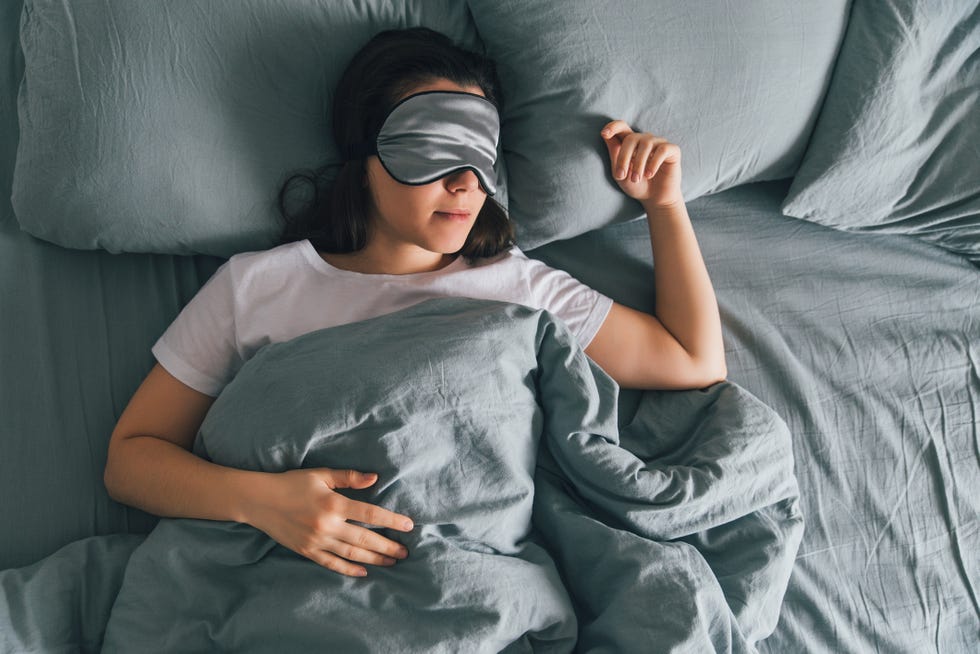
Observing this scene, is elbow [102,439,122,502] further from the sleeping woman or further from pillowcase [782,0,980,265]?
pillowcase [782,0,980,265]

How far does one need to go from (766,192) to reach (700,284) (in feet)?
0.84

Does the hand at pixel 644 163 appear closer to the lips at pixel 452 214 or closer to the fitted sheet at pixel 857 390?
the fitted sheet at pixel 857 390

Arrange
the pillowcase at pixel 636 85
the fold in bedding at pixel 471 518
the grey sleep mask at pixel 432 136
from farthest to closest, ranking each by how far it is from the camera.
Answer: the pillowcase at pixel 636 85, the grey sleep mask at pixel 432 136, the fold in bedding at pixel 471 518

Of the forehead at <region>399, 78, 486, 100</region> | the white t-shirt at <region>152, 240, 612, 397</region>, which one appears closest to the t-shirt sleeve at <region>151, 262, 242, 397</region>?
the white t-shirt at <region>152, 240, 612, 397</region>

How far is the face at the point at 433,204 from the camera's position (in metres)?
1.02

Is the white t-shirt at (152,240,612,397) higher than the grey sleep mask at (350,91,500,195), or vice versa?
the grey sleep mask at (350,91,500,195)

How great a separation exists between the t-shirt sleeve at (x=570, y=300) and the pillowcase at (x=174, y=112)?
1.01 feet

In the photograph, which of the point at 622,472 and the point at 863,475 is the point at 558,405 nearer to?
the point at 622,472

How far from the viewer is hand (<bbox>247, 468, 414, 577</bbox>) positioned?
0.90m

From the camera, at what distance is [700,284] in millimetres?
1157

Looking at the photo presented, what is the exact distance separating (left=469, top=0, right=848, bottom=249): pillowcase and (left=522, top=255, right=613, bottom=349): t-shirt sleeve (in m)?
0.06

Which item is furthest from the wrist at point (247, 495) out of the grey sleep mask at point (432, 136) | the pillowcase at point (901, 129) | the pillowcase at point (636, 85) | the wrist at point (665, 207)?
the pillowcase at point (901, 129)

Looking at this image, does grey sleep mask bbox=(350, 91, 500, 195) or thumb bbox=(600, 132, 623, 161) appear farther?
thumb bbox=(600, 132, 623, 161)

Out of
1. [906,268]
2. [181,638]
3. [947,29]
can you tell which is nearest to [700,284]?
[906,268]
